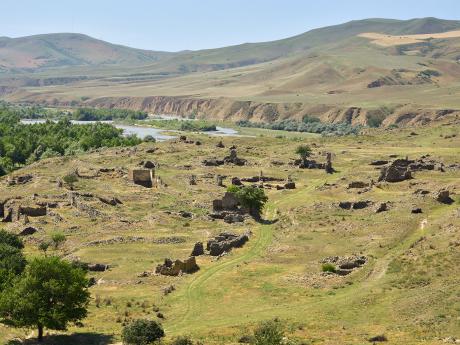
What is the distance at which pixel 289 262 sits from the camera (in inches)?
2516

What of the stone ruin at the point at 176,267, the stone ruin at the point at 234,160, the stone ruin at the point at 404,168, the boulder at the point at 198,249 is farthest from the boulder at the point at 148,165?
the stone ruin at the point at 176,267

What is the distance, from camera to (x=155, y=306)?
52.4 m

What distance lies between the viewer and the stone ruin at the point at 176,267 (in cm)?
6141

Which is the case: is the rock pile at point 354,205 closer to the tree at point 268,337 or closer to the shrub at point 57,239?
the shrub at point 57,239

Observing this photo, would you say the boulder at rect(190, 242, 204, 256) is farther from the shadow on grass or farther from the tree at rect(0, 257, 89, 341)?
the tree at rect(0, 257, 89, 341)

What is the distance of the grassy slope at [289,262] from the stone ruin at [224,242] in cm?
109

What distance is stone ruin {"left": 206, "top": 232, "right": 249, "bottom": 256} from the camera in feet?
222

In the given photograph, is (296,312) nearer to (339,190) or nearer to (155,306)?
(155,306)

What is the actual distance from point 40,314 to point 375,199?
173 ft

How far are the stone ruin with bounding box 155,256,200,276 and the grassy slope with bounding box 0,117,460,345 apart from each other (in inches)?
46.7

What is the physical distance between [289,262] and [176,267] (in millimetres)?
10892

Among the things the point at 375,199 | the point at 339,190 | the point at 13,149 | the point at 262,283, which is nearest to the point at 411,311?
the point at 262,283

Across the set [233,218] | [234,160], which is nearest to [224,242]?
[233,218]

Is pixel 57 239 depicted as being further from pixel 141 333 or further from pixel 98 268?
pixel 141 333
